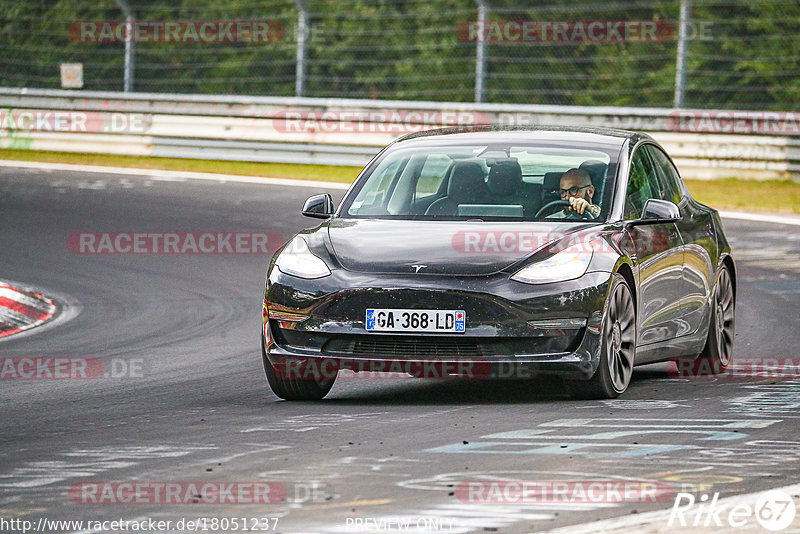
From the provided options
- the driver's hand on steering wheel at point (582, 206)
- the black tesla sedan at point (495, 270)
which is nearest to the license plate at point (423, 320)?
the black tesla sedan at point (495, 270)

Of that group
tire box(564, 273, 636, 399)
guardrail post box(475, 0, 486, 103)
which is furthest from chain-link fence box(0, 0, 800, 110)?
tire box(564, 273, 636, 399)

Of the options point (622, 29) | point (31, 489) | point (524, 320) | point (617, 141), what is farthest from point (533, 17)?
point (31, 489)

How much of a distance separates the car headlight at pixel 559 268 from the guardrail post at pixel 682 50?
14158 millimetres

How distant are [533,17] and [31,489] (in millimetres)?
24403

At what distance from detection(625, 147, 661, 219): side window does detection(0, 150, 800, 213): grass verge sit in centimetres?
1058

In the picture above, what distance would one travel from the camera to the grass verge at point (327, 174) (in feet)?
69.3

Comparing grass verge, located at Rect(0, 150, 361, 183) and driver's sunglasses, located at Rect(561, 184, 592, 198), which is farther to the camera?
grass verge, located at Rect(0, 150, 361, 183)

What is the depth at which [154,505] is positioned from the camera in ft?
19.6

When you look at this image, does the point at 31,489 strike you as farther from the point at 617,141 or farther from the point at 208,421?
the point at 617,141

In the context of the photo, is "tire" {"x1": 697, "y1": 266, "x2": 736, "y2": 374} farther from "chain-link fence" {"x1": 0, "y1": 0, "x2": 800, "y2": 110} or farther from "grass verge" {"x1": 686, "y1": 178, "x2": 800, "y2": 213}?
"chain-link fence" {"x1": 0, "y1": 0, "x2": 800, "y2": 110}

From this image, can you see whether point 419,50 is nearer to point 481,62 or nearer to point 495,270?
point 481,62

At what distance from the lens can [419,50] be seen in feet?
92.6

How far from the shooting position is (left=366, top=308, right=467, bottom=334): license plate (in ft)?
27.3

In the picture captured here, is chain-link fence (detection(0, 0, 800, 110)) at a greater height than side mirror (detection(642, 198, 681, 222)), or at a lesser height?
greater
